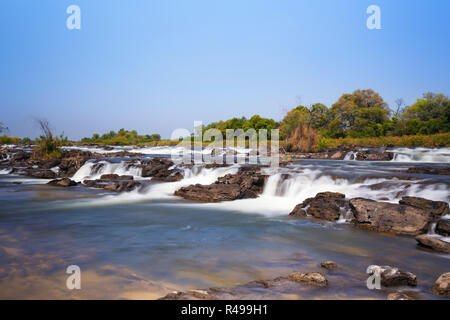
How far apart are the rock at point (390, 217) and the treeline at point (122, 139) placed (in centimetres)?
6586

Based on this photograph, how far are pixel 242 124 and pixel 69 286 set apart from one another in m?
74.8

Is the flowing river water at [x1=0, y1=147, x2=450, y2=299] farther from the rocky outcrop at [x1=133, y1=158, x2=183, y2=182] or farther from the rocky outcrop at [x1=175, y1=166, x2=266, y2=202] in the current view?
the rocky outcrop at [x1=133, y1=158, x2=183, y2=182]

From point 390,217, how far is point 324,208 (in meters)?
1.84

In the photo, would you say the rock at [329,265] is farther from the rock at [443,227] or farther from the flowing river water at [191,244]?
the rock at [443,227]

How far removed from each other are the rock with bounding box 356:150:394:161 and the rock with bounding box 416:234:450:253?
62.1ft

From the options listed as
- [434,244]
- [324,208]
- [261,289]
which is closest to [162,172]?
[324,208]

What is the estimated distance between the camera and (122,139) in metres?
71.1

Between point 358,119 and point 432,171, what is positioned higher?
point 358,119

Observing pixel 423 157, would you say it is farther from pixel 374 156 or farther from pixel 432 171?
pixel 432 171

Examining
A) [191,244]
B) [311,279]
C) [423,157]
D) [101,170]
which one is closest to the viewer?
[311,279]

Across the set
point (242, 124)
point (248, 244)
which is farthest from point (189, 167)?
point (242, 124)

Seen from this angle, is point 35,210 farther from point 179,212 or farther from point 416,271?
point 416,271

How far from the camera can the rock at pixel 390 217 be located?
7332mm

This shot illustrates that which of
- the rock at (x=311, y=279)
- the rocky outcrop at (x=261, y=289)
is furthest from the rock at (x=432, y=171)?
the rocky outcrop at (x=261, y=289)
